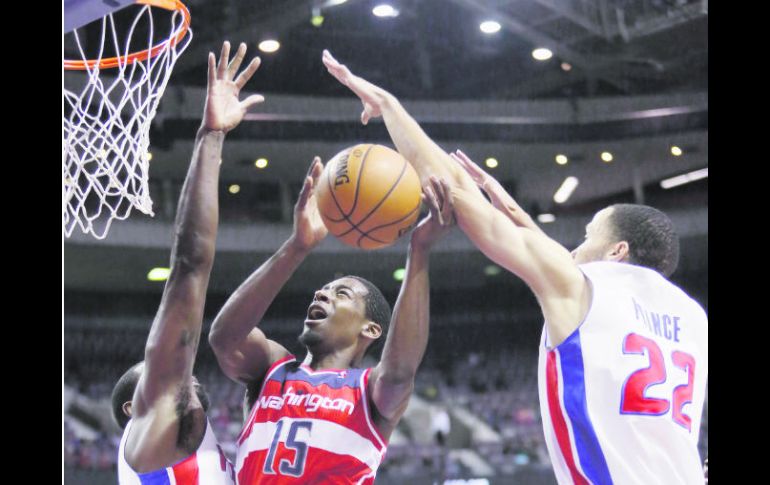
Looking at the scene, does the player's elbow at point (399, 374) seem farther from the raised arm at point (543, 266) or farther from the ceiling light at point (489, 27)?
the ceiling light at point (489, 27)

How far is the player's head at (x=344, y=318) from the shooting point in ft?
10.5

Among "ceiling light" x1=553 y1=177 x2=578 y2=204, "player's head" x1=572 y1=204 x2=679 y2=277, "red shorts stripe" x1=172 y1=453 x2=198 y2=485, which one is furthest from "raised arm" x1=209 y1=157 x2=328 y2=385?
"ceiling light" x1=553 y1=177 x2=578 y2=204

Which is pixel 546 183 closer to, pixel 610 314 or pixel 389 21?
pixel 389 21

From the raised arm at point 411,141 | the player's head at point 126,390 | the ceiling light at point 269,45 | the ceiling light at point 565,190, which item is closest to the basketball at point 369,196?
the raised arm at point 411,141

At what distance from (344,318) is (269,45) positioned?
8.39m

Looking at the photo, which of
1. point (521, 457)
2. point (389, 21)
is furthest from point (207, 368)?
point (389, 21)

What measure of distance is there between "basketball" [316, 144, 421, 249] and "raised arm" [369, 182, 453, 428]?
0.46ft

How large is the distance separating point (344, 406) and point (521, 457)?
370 inches

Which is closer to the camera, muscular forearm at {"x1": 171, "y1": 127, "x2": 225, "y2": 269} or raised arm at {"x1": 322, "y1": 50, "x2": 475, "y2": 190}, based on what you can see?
muscular forearm at {"x1": 171, "y1": 127, "x2": 225, "y2": 269}

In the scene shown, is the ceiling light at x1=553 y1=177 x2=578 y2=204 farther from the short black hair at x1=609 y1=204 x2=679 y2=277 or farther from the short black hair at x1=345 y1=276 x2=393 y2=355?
the short black hair at x1=609 y1=204 x2=679 y2=277

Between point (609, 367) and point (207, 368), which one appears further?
point (207, 368)

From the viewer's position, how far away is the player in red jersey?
2785 mm
